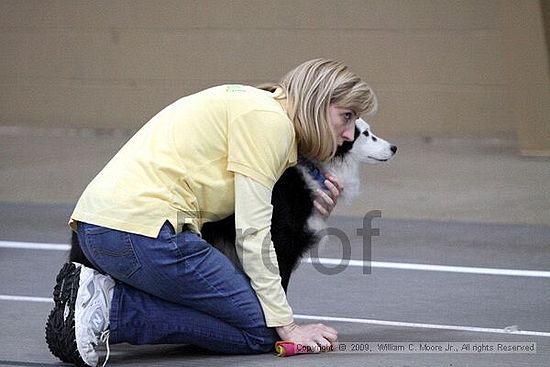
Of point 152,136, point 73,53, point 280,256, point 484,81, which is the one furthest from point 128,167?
point 73,53

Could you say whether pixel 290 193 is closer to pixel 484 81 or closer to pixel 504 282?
pixel 504 282

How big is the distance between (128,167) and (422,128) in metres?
6.49

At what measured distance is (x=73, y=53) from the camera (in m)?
10.9

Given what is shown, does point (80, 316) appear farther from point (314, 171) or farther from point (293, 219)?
point (314, 171)

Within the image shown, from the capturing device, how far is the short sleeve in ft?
12.1

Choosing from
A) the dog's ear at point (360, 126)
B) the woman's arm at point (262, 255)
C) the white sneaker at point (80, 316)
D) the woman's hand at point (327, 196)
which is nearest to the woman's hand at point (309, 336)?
the woman's arm at point (262, 255)

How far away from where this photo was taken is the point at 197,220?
388 centimetres

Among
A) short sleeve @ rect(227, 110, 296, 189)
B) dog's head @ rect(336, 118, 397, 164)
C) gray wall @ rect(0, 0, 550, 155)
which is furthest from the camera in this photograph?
gray wall @ rect(0, 0, 550, 155)

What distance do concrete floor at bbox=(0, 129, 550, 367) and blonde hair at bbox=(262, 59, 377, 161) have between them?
31.5 inches

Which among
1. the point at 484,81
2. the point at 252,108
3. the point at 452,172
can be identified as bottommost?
the point at 452,172

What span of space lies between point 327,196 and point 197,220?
528 millimetres

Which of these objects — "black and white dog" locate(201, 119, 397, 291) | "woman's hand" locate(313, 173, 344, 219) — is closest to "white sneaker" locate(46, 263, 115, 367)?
"black and white dog" locate(201, 119, 397, 291)

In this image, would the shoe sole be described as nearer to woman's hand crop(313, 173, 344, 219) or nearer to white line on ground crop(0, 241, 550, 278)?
woman's hand crop(313, 173, 344, 219)

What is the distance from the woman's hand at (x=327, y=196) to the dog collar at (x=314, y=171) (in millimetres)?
14
